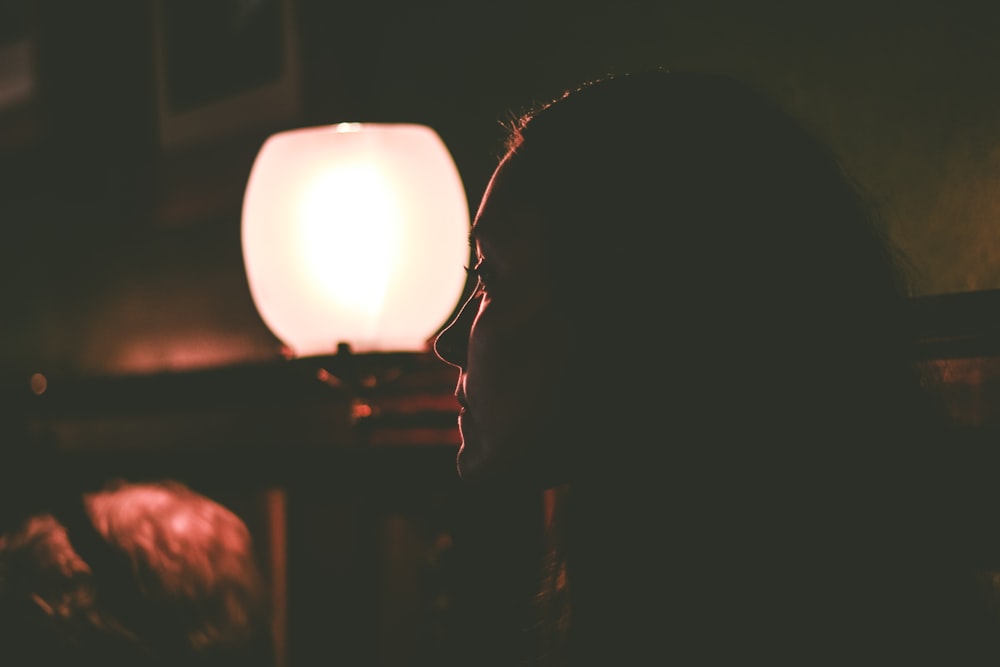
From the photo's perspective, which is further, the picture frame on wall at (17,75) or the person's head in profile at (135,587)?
the picture frame on wall at (17,75)

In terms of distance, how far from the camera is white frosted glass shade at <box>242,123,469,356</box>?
2465 millimetres

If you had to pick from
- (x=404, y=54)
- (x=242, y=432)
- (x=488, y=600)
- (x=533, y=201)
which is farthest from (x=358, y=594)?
(x=533, y=201)

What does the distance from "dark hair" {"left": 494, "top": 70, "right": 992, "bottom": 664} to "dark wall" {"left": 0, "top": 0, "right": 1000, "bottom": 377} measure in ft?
2.58

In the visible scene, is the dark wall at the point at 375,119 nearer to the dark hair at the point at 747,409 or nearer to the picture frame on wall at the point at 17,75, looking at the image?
the picture frame on wall at the point at 17,75

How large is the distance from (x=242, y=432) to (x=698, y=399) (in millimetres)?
2793

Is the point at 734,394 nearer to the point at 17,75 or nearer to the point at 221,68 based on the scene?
the point at 221,68

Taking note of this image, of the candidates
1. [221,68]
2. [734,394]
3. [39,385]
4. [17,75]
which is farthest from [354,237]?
[17,75]

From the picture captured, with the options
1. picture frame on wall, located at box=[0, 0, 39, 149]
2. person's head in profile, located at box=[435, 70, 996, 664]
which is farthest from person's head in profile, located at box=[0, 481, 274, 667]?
picture frame on wall, located at box=[0, 0, 39, 149]

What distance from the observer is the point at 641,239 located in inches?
61.2

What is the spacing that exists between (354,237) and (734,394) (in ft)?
3.96

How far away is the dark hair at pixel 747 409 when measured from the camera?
1.51m

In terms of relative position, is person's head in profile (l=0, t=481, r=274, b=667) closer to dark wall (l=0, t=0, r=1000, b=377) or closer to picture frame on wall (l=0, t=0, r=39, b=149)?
dark wall (l=0, t=0, r=1000, b=377)

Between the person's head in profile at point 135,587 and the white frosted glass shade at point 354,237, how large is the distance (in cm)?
105

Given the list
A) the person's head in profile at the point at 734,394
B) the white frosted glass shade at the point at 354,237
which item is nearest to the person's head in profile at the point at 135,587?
the white frosted glass shade at the point at 354,237
